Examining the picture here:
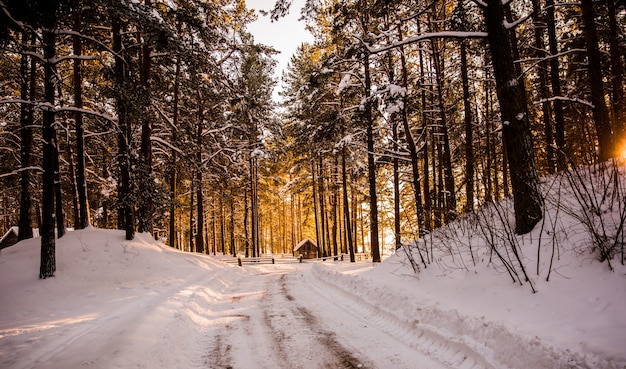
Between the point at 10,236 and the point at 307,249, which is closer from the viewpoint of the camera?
the point at 10,236

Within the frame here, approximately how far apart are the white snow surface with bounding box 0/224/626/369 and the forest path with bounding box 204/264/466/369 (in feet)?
0.08

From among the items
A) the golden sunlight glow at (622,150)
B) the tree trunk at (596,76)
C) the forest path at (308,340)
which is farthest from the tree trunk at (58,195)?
the tree trunk at (596,76)

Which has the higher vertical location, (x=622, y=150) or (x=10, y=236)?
(x=622, y=150)

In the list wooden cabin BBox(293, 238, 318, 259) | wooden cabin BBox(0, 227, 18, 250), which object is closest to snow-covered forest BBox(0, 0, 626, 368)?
wooden cabin BBox(0, 227, 18, 250)

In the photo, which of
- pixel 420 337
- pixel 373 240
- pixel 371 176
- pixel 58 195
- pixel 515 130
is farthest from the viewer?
pixel 373 240

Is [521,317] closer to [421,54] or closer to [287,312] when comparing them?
[287,312]

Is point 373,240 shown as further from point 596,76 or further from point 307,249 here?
point 307,249

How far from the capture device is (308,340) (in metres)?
5.28

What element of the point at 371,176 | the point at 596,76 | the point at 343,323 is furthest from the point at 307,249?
the point at 343,323

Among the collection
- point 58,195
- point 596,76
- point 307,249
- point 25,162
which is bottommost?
point 307,249

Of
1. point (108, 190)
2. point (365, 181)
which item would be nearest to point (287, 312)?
point (108, 190)

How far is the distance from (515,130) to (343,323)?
16.8 ft

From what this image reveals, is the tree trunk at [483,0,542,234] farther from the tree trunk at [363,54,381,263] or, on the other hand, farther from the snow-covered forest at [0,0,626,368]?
the tree trunk at [363,54,381,263]

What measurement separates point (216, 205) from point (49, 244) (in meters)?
25.0
